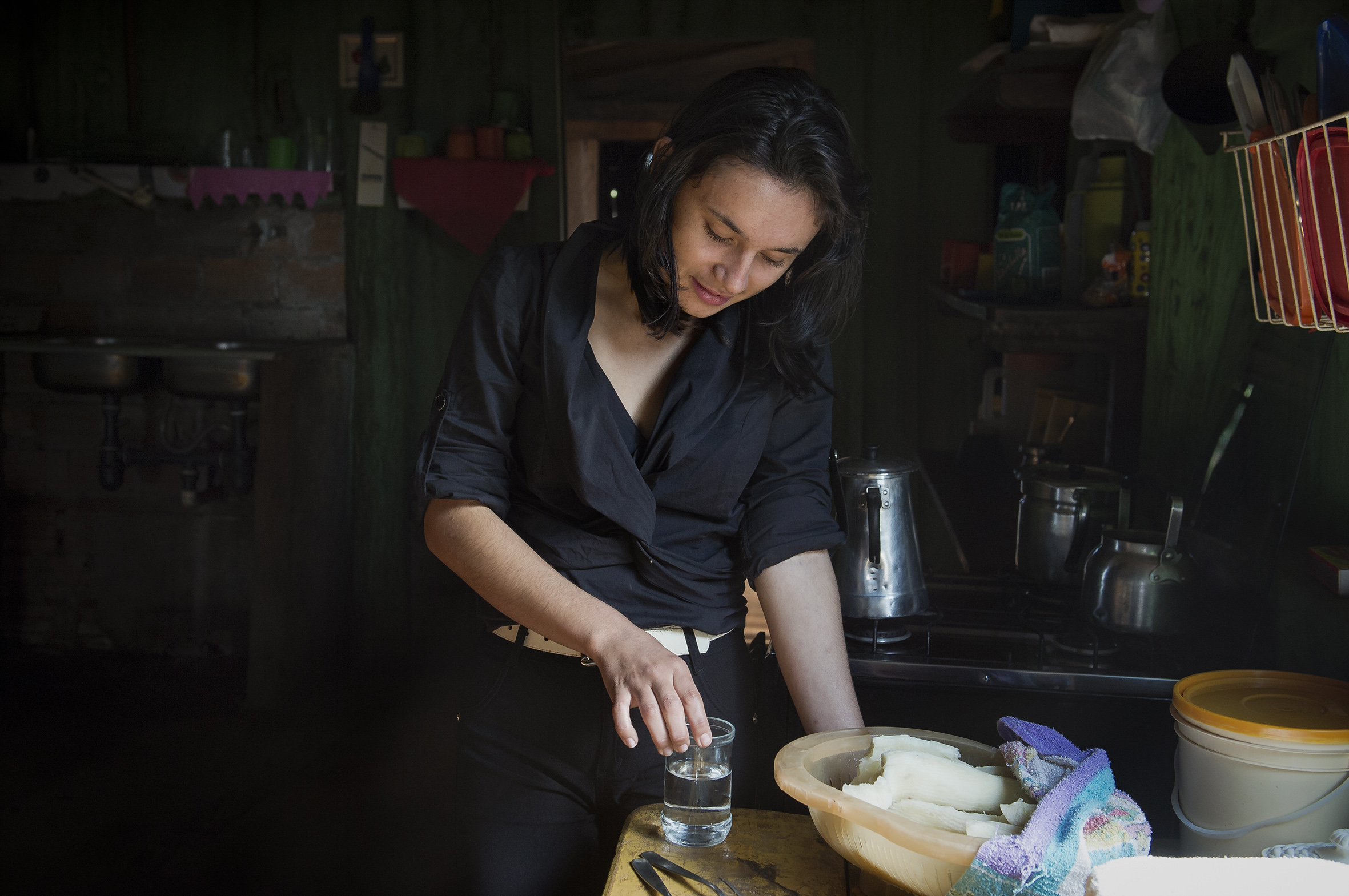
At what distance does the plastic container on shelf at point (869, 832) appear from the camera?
0.89 m

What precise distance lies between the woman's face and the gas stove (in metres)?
0.64

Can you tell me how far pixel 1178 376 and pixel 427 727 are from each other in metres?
2.61

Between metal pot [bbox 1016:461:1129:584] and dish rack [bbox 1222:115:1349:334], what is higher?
dish rack [bbox 1222:115:1349:334]

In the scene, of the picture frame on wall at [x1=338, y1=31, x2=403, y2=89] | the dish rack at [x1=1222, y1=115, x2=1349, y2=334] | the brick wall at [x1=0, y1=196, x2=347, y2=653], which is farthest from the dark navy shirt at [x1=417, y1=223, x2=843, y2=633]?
the brick wall at [x1=0, y1=196, x2=347, y2=653]

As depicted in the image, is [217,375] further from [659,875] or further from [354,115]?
[659,875]

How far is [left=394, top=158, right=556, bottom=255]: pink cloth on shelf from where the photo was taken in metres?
3.65

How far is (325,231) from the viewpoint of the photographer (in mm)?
3879

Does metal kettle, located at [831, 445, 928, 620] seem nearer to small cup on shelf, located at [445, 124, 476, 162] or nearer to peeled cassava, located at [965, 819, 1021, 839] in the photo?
peeled cassava, located at [965, 819, 1021, 839]

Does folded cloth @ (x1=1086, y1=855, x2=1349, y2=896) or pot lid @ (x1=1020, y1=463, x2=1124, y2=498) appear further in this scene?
pot lid @ (x1=1020, y1=463, x2=1124, y2=498)

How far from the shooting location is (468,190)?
3.67m

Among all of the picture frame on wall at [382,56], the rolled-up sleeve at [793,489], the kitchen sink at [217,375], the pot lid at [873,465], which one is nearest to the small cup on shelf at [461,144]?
the picture frame on wall at [382,56]

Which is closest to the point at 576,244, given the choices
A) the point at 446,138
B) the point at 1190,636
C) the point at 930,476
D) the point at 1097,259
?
the point at 1190,636

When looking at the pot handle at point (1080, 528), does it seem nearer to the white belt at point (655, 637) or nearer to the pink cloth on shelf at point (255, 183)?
the white belt at point (655, 637)

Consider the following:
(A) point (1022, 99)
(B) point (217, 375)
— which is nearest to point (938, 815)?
(A) point (1022, 99)
